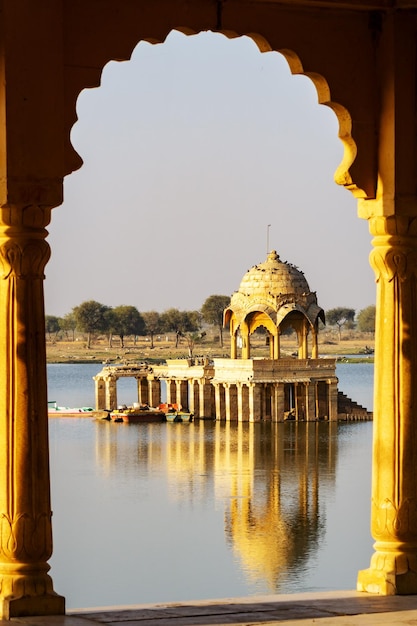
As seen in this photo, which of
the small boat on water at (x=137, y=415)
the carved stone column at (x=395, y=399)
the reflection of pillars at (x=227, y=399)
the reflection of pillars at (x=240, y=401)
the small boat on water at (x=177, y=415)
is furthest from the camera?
the small boat on water at (x=137, y=415)

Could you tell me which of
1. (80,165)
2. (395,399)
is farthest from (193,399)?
(80,165)

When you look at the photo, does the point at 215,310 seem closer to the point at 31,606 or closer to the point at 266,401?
the point at 266,401

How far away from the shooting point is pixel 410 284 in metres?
8.51

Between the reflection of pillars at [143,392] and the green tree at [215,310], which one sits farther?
the green tree at [215,310]

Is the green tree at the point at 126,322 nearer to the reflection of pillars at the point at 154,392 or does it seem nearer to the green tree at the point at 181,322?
the green tree at the point at 181,322

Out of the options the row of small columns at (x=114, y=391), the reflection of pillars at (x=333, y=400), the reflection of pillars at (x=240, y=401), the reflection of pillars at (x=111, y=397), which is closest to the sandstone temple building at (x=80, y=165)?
the reflection of pillars at (x=240, y=401)

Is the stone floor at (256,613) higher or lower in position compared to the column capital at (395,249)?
lower

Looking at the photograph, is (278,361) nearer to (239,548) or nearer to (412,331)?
(239,548)

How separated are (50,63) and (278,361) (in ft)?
187

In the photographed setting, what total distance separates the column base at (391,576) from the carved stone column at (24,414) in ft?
5.51

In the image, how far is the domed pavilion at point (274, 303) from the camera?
64.2 m

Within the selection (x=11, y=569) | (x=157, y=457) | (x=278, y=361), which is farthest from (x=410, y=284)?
(x=278, y=361)

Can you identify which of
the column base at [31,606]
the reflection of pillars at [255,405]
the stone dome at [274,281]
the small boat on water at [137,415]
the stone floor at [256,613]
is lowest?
the small boat on water at [137,415]

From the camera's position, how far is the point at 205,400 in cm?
6981
